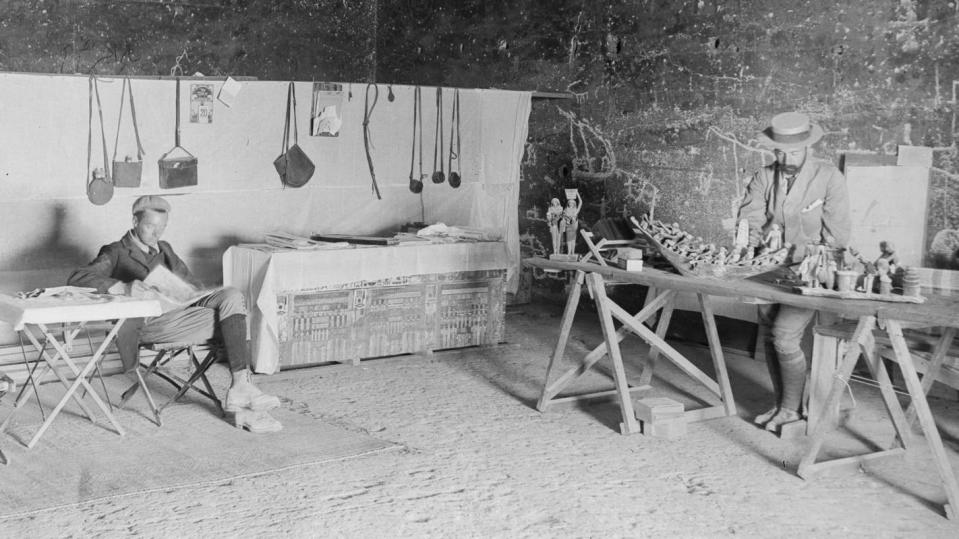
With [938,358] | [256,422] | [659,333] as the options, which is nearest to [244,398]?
[256,422]

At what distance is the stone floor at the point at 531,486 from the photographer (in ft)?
13.0

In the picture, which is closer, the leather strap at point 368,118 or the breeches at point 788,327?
the breeches at point 788,327

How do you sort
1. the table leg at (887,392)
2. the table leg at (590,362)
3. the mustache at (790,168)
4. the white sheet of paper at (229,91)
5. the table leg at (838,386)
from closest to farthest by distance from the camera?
1. the table leg at (838,386)
2. the table leg at (887,392)
3. the mustache at (790,168)
4. the table leg at (590,362)
5. the white sheet of paper at (229,91)

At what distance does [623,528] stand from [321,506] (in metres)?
1.18

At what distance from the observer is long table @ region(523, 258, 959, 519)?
423 cm

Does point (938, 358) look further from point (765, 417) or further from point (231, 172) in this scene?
point (231, 172)

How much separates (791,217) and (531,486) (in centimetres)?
204

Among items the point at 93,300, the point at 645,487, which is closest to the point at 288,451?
the point at 93,300

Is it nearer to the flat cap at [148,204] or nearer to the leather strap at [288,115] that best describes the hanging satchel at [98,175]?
the flat cap at [148,204]

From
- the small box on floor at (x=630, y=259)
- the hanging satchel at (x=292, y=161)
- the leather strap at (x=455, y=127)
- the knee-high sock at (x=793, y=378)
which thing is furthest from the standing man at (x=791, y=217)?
the hanging satchel at (x=292, y=161)

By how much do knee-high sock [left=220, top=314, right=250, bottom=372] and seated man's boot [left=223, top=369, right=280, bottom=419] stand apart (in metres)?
0.06

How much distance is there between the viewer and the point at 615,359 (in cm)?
536

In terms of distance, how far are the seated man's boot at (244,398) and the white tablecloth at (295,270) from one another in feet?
3.26

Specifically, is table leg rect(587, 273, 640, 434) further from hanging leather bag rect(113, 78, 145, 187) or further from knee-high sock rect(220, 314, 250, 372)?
hanging leather bag rect(113, 78, 145, 187)
